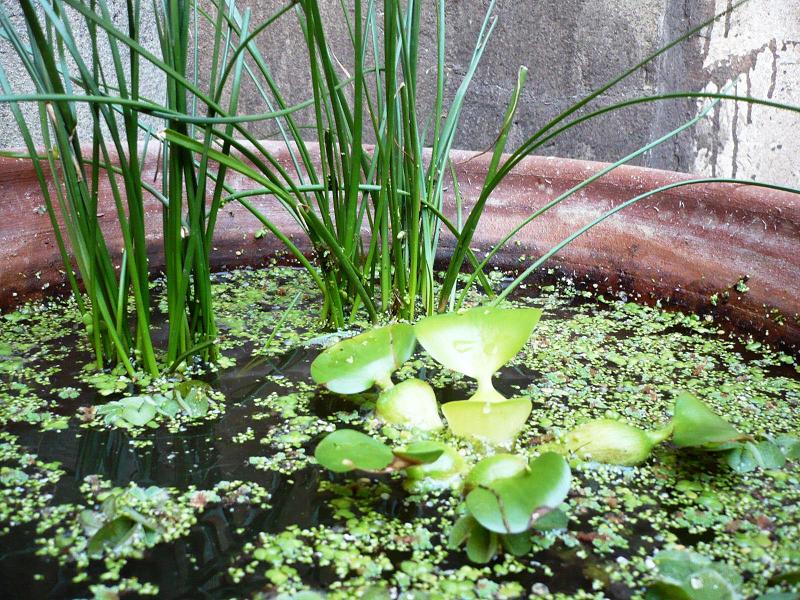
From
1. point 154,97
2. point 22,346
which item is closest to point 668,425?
point 22,346

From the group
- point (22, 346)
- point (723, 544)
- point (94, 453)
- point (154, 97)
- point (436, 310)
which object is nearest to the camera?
point (723, 544)

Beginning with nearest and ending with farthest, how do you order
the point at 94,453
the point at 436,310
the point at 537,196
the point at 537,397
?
the point at 94,453, the point at 537,397, the point at 436,310, the point at 537,196

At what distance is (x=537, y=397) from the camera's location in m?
1.05

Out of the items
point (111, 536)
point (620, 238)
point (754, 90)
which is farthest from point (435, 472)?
point (754, 90)

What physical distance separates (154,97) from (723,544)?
2.20 meters

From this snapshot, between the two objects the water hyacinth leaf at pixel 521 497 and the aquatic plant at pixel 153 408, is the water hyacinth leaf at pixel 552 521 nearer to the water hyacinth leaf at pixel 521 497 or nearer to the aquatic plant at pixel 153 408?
the water hyacinth leaf at pixel 521 497

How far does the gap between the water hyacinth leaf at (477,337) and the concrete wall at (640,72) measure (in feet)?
3.63

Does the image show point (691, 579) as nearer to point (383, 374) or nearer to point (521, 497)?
point (521, 497)

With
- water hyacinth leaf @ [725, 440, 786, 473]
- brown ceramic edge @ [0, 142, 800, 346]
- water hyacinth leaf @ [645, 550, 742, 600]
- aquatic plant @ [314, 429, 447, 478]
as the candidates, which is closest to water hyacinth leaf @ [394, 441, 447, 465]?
aquatic plant @ [314, 429, 447, 478]

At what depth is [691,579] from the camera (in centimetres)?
68

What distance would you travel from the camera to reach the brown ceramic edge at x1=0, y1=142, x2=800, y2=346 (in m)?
1.22

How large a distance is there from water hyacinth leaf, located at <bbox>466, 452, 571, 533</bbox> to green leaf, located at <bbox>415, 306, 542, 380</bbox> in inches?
8.9

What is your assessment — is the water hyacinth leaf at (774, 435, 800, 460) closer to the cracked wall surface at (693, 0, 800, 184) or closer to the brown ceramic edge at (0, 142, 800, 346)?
the brown ceramic edge at (0, 142, 800, 346)

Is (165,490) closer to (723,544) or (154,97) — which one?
(723,544)
